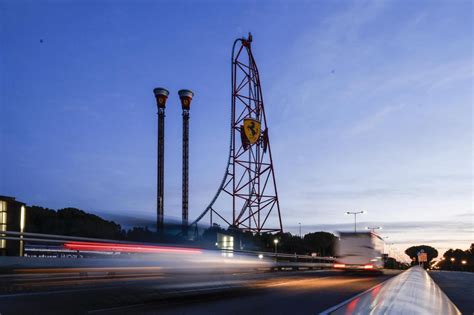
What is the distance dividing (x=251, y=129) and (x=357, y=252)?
3678 cm

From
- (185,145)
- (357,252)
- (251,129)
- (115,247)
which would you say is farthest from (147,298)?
(185,145)

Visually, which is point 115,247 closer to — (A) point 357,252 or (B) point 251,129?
(A) point 357,252

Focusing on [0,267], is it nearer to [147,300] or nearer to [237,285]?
[147,300]

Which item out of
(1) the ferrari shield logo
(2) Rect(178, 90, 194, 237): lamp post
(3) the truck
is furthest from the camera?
(2) Rect(178, 90, 194, 237): lamp post

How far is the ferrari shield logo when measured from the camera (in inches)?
2729

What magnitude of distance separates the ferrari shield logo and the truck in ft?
112

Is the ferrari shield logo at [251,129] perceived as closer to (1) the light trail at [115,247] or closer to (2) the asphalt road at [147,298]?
(2) the asphalt road at [147,298]

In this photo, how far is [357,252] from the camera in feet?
115

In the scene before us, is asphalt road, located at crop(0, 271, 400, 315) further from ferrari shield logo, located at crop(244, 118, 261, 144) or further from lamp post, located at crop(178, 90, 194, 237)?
lamp post, located at crop(178, 90, 194, 237)

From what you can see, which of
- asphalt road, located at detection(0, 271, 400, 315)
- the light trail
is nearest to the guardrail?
asphalt road, located at detection(0, 271, 400, 315)

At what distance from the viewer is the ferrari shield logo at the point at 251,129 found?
69.3 metres

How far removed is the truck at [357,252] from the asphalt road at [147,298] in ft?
70.0

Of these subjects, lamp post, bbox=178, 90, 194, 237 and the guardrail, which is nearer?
the guardrail

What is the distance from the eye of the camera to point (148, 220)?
12.2 m
